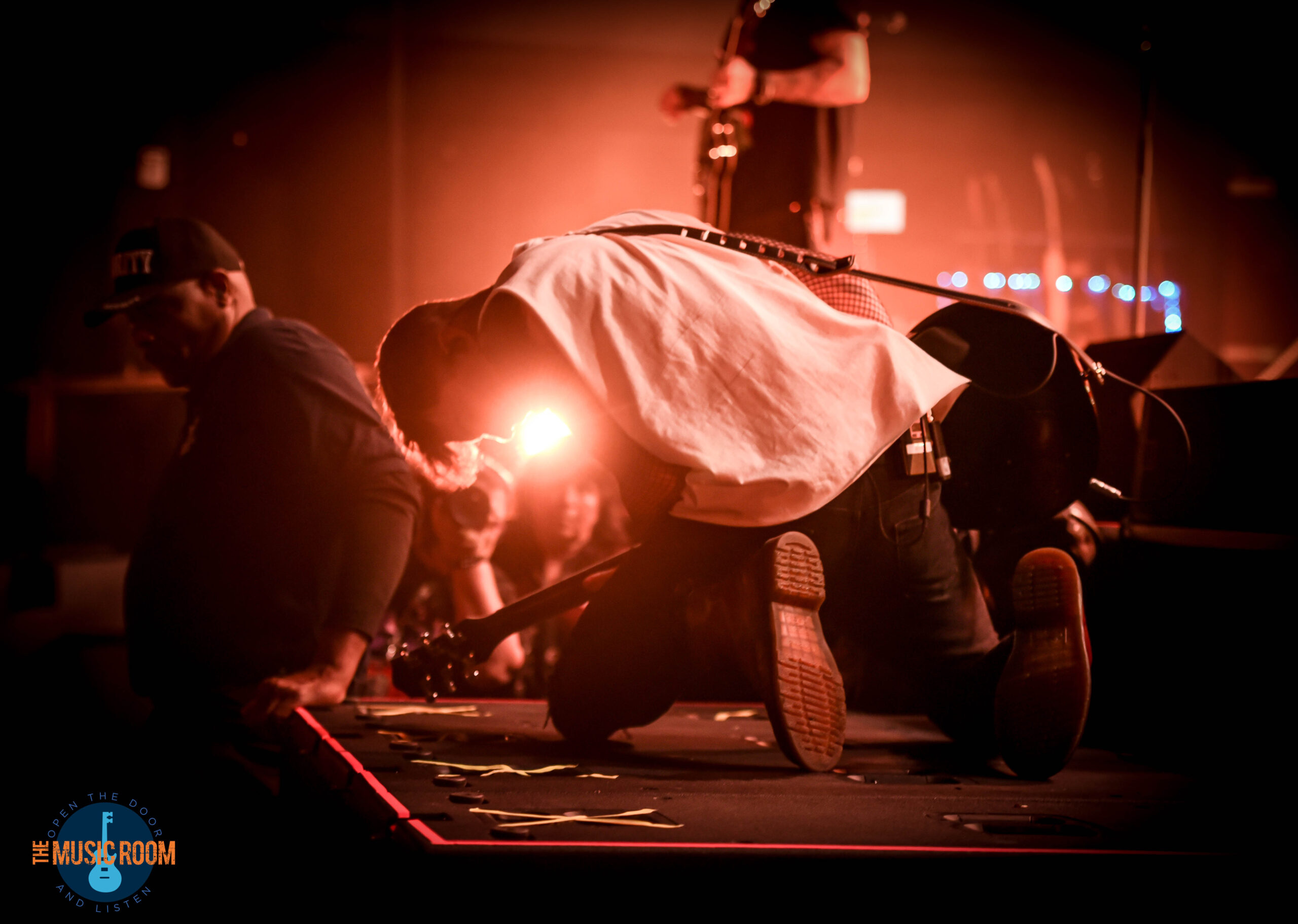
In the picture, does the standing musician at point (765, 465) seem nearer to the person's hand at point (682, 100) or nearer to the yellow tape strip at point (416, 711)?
the yellow tape strip at point (416, 711)

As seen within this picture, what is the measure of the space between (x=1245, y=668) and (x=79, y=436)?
4066 mm

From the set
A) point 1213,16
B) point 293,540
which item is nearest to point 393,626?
point 293,540

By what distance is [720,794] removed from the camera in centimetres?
118

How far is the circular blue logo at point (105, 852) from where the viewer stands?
1.25 m

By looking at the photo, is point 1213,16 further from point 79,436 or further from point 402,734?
point 79,436

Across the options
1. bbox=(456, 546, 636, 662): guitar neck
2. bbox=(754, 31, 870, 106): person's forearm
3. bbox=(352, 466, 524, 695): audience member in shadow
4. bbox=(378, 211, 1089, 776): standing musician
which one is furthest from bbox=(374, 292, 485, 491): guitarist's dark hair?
bbox=(754, 31, 870, 106): person's forearm

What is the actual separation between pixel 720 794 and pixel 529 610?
48 centimetres

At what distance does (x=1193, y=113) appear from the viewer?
20.2 ft

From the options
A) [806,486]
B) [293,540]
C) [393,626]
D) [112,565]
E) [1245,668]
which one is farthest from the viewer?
[112,565]

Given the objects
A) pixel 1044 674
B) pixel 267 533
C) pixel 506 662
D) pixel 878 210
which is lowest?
pixel 506 662

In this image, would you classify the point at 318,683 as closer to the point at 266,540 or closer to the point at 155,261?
the point at 266,540

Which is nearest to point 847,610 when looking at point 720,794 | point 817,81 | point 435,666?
point 720,794

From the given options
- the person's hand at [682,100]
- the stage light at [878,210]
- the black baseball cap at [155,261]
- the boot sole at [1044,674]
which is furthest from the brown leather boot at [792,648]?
the stage light at [878,210]

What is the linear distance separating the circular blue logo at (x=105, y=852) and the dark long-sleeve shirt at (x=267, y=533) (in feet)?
1.00
